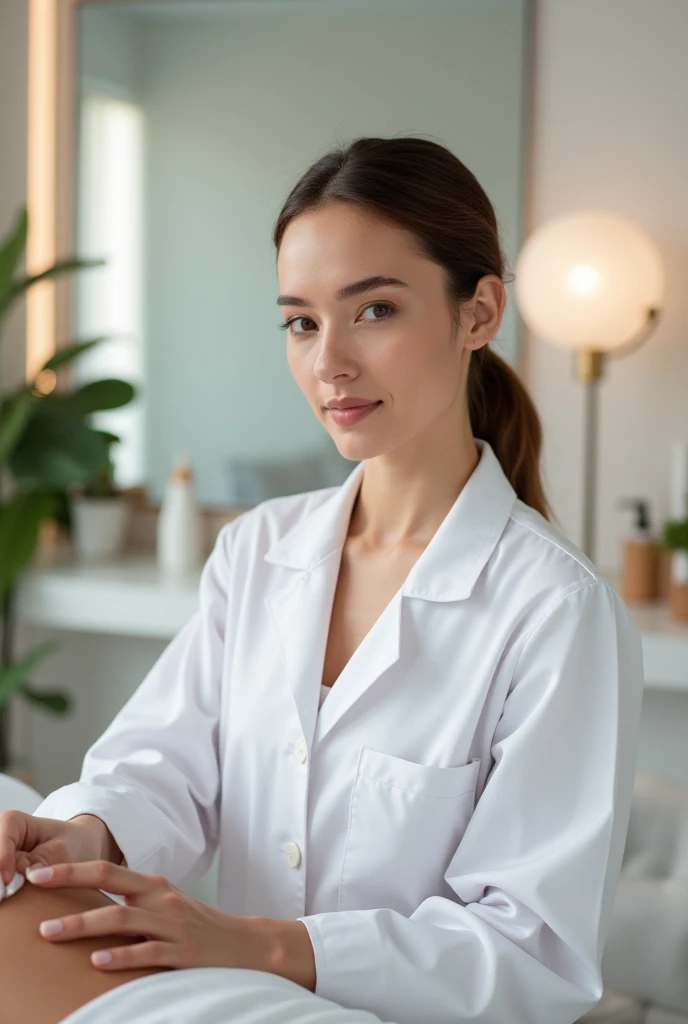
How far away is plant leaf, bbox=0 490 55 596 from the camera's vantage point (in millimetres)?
2547

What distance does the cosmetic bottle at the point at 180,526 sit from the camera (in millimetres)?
2703

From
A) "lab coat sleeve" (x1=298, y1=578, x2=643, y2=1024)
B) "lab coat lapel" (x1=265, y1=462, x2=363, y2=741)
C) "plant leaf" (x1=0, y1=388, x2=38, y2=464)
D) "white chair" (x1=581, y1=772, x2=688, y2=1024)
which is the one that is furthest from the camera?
"plant leaf" (x1=0, y1=388, x2=38, y2=464)

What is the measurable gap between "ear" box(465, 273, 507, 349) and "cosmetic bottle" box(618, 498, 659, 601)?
123 centimetres

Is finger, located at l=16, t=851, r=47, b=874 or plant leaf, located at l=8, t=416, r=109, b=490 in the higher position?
plant leaf, located at l=8, t=416, r=109, b=490

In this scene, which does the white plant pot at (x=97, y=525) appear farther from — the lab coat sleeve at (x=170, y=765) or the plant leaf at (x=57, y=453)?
the lab coat sleeve at (x=170, y=765)

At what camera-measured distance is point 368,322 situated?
3.71ft

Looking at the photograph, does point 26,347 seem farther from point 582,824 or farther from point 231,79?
point 582,824

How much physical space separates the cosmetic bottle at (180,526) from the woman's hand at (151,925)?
1.72 meters

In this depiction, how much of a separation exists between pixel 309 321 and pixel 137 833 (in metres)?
0.56

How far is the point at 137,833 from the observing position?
3.92 ft

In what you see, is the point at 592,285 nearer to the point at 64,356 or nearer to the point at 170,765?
the point at 64,356

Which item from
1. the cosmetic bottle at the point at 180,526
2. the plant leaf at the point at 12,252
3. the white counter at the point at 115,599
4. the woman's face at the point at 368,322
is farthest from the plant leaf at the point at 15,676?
the woman's face at the point at 368,322

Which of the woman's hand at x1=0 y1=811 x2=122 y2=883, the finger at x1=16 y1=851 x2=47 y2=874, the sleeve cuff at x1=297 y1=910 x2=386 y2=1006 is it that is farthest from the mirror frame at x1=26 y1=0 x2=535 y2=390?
the sleeve cuff at x1=297 y1=910 x2=386 y2=1006

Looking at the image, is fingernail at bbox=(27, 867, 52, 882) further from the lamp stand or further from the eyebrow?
the lamp stand
